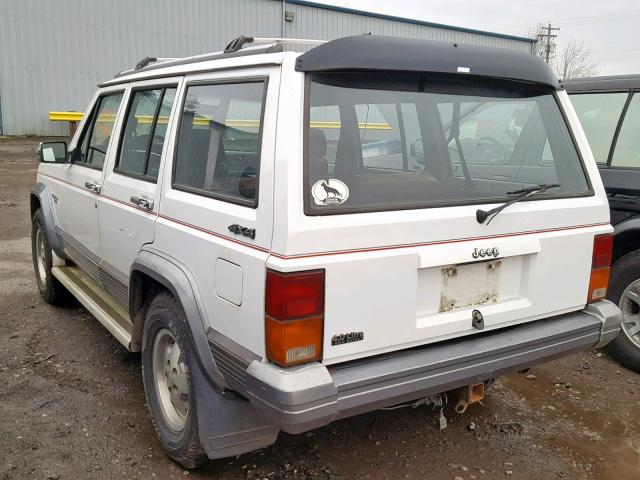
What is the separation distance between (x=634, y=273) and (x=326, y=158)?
9.55ft

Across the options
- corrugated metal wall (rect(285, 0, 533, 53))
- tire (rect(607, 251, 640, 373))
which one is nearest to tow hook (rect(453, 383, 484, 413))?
tire (rect(607, 251, 640, 373))

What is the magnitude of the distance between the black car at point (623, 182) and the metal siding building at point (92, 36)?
1885cm

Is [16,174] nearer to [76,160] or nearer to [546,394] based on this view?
[76,160]

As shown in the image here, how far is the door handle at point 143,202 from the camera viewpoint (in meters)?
3.09

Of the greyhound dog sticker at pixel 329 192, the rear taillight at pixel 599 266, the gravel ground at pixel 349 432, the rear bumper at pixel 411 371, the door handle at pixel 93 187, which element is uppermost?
the greyhound dog sticker at pixel 329 192

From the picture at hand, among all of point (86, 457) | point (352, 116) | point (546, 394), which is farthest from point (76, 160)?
point (546, 394)

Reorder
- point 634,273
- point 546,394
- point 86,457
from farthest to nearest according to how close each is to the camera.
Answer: point 634,273
point 546,394
point 86,457

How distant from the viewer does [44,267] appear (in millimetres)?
5344

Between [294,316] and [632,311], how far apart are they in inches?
126

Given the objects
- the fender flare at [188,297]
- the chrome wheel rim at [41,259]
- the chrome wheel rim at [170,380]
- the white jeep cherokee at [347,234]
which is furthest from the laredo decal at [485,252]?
the chrome wheel rim at [41,259]

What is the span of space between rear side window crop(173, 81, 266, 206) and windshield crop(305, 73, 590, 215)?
0.94 ft

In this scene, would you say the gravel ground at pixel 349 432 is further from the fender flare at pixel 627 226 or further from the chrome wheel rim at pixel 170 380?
the fender flare at pixel 627 226

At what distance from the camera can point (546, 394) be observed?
3.91 metres

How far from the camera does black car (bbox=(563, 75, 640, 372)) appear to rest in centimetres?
419
